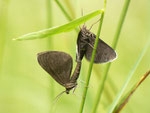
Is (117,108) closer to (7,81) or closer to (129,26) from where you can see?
(7,81)

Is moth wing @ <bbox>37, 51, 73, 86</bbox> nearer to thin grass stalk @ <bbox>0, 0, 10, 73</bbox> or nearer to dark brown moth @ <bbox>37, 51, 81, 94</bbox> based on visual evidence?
dark brown moth @ <bbox>37, 51, 81, 94</bbox>

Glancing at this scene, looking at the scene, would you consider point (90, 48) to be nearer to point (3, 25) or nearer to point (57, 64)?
point (57, 64)

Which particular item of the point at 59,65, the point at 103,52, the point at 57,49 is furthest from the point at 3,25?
the point at 103,52

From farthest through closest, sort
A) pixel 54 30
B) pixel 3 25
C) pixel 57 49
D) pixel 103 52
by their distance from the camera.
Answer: pixel 57 49 → pixel 3 25 → pixel 103 52 → pixel 54 30

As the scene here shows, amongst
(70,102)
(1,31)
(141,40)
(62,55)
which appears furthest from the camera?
(141,40)

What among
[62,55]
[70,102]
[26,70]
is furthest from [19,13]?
[62,55]
